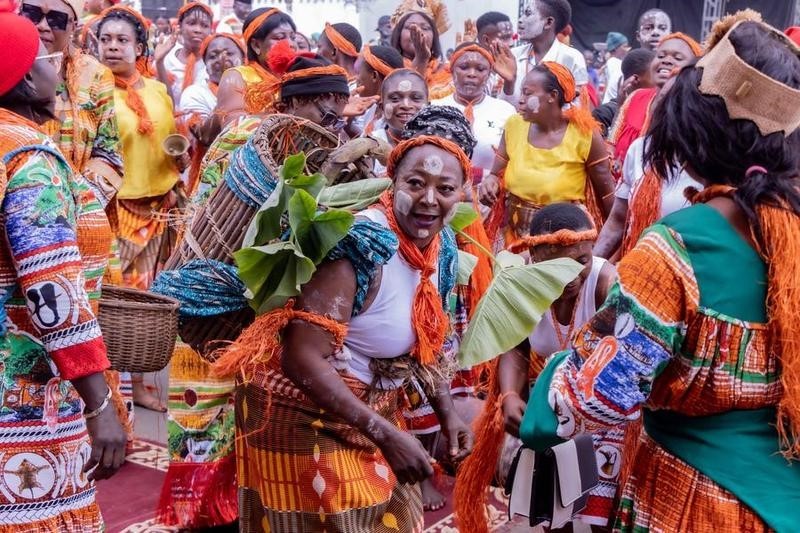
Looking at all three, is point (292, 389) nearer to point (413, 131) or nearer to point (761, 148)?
point (413, 131)

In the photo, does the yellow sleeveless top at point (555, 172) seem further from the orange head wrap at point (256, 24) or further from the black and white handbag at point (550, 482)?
the black and white handbag at point (550, 482)

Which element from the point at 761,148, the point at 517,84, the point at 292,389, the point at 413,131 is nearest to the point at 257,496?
the point at 292,389

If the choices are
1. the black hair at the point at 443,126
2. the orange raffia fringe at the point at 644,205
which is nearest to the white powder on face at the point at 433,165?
the black hair at the point at 443,126

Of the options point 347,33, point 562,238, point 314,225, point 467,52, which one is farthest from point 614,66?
point 314,225

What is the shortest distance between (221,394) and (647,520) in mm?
2417

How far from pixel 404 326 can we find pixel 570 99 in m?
3.49

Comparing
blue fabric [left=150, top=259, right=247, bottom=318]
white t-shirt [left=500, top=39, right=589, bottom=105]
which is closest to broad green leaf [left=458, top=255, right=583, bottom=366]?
blue fabric [left=150, top=259, right=247, bottom=318]

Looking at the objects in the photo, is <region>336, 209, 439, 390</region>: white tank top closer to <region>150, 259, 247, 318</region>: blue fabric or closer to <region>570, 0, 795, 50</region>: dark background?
<region>150, 259, 247, 318</region>: blue fabric

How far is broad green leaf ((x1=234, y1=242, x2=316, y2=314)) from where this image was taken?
9.24ft

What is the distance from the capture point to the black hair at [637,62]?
8203mm

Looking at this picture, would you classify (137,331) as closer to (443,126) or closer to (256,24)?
(443,126)

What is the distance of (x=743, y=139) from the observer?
2.21m

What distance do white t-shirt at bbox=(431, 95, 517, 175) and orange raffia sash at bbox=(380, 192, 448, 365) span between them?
380 cm

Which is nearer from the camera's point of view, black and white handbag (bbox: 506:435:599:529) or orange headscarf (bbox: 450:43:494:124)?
black and white handbag (bbox: 506:435:599:529)
